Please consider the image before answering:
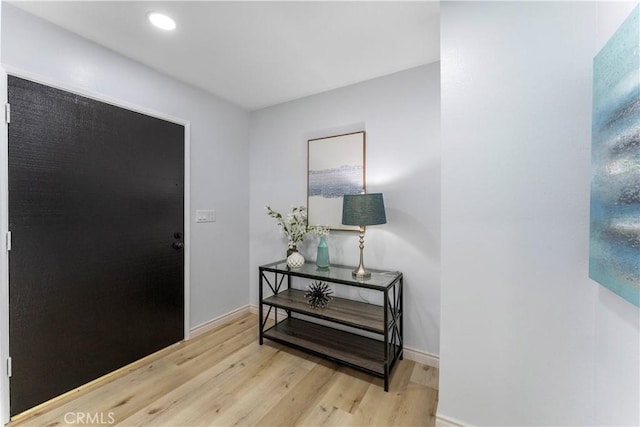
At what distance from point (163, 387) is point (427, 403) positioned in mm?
1803

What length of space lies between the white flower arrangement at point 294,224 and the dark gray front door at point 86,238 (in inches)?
37.2

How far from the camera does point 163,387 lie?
1834mm

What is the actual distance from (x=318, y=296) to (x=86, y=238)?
1765 millimetres

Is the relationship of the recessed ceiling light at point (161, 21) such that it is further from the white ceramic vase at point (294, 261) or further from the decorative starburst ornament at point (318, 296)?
the decorative starburst ornament at point (318, 296)

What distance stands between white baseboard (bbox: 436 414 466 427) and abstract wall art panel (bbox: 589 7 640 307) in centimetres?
101

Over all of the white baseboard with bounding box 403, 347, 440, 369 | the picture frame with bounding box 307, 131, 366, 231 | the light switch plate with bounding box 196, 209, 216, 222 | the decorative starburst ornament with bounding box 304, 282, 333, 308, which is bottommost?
the white baseboard with bounding box 403, 347, 440, 369

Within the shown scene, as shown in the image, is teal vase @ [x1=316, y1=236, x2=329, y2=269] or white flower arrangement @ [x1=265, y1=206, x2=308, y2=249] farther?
white flower arrangement @ [x1=265, y1=206, x2=308, y2=249]

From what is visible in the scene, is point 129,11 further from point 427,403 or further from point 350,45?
point 427,403

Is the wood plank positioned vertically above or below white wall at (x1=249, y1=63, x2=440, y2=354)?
below

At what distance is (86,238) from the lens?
181cm

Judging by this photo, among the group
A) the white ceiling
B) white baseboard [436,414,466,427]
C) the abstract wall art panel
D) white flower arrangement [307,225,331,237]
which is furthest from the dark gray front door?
the abstract wall art panel

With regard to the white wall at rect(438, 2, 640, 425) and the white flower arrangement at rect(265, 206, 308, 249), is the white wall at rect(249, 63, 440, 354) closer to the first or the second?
the white flower arrangement at rect(265, 206, 308, 249)

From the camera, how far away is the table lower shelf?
1947mm

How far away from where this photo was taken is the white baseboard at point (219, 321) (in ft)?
8.30
